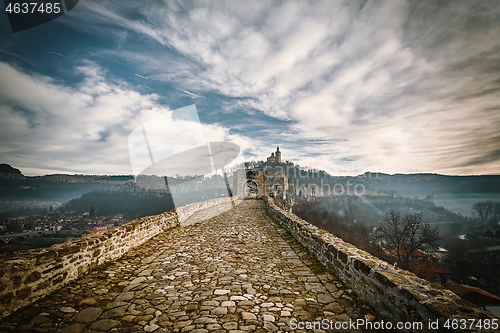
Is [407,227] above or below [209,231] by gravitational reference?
below

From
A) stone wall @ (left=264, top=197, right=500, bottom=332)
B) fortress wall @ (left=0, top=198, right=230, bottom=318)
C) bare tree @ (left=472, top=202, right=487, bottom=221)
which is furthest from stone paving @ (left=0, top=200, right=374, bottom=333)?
bare tree @ (left=472, top=202, right=487, bottom=221)

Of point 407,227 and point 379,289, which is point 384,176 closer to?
point 407,227

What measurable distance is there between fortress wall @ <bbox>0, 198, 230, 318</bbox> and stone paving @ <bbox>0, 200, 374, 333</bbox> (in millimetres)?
148

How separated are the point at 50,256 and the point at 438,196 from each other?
185308 millimetres

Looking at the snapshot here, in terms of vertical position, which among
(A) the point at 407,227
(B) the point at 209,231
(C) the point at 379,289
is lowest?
(A) the point at 407,227

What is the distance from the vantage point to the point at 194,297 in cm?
323

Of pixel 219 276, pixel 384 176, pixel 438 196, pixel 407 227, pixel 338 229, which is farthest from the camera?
pixel 438 196

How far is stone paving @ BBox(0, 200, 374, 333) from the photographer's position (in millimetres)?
2531

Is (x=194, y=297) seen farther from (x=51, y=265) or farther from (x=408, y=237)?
(x=408, y=237)

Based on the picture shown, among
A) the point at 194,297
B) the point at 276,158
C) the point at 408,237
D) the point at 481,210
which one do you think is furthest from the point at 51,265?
the point at 481,210

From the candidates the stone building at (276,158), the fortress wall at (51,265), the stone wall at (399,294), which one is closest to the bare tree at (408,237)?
the stone wall at (399,294)

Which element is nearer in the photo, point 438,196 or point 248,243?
point 248,243

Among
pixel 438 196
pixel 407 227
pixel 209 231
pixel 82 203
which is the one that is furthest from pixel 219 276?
pixel 438 196

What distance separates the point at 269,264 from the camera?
4.86 meters
